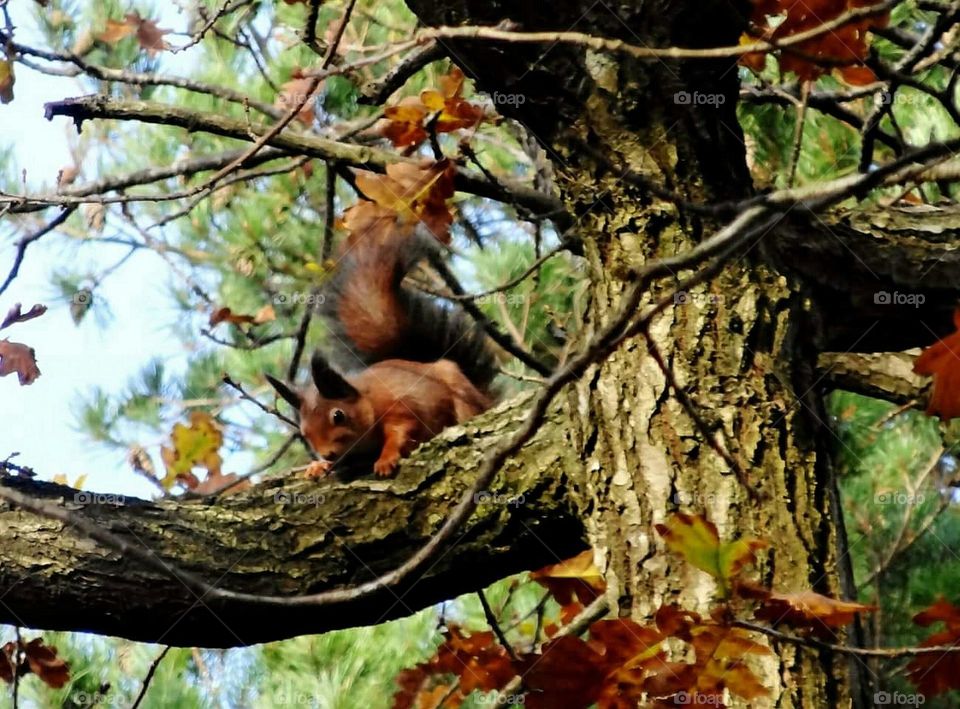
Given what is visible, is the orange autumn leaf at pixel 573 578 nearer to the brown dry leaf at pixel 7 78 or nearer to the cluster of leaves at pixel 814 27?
the cluster of leaves at pixel 814 27

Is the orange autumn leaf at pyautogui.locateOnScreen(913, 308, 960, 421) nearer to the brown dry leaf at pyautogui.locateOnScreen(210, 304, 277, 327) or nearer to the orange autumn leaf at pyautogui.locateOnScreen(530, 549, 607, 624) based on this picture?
the orange autumn leaf at pyautogui.locateOnScreen(530, 549, 607, 624)

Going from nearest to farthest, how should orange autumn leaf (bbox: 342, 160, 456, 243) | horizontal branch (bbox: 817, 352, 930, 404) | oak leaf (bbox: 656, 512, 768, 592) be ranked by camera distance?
oak leaf (bbox: 656, 512, 768, 592), orange autumn leaf (bbox: 342, 160, 456, 243), horizontal branch (bbox: 817, 352, 930, 404)

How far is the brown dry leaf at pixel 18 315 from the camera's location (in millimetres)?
2027

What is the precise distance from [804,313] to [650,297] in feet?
0.86

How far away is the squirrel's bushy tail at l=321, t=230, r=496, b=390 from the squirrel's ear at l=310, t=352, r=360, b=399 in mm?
197

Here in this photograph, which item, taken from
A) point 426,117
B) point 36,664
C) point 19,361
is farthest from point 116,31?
point 36,664

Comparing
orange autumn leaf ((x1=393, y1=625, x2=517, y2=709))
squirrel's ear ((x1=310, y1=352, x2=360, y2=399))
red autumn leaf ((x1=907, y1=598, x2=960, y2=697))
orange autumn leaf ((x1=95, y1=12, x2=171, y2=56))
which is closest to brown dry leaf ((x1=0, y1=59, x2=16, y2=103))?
orange autumn leaf ((x1=95, y1=12, x2=171, y2=56))

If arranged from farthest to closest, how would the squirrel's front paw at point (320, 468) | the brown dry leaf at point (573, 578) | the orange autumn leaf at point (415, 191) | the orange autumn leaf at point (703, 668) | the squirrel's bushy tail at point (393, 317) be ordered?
the squirrel's bushy tail at point (393, 317) < the squirrel's front paw at point (320, 468) < the orange autumn leaf at point (415, 191) < the brown dry leaf at point (573, 578) < the orange autumn leaf at point (703, 668)

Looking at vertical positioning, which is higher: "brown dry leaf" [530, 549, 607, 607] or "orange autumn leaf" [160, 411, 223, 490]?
"orange autumn leaf" [160, 411, 223, 490]

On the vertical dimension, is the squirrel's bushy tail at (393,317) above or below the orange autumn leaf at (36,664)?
above

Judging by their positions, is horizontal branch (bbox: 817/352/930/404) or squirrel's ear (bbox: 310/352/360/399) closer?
horizontal branch (bbox: 817/352/930/404)

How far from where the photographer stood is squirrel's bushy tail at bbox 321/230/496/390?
3.18 metres

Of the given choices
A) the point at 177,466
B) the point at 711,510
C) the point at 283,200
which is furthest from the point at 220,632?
the point at 283,200

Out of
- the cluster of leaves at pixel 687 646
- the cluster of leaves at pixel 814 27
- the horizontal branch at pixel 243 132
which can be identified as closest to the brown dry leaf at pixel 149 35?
the horizontal branch at pixel 243 132
